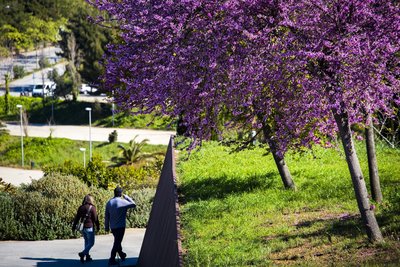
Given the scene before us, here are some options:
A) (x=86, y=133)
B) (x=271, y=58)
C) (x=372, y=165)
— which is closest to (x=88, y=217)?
(x=372, y=165)

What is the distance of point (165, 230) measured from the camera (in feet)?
41.7

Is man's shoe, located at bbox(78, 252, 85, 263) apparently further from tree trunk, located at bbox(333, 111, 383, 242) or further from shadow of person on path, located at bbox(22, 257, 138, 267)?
tree trunk, located at bbox(333, 111, 383, 242)

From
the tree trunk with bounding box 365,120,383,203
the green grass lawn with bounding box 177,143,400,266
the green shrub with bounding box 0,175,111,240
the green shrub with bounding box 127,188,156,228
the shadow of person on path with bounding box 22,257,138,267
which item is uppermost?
the tree trunk with bounding box 365,120,383,203

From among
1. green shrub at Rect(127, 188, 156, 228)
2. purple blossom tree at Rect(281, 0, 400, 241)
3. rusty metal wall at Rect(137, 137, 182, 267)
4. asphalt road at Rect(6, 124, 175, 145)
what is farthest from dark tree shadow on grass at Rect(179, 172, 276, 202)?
asphalt road at Rect(6, 124, 175, 145)

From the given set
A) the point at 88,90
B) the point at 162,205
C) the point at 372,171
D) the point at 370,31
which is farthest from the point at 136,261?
the point at 88,90

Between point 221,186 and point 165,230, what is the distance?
2.78 m

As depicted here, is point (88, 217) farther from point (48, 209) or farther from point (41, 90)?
point (41, 90)

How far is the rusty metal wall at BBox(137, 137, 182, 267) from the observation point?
11.0 metres

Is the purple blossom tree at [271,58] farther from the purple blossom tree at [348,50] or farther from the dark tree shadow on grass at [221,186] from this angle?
the dark tree shadow on grass at [221,186]

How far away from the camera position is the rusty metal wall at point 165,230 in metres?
11.0

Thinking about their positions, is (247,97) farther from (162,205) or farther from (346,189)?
(162,205)

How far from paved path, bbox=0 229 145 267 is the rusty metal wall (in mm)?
1100

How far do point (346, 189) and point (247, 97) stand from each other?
11.6ft

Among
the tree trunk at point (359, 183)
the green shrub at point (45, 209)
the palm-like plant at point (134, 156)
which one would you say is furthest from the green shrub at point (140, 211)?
the palm-like plant at point (134, 156)
